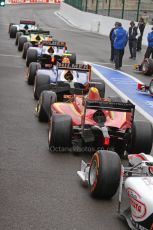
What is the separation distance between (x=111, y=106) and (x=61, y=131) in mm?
982

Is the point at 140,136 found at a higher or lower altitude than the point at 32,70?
higher

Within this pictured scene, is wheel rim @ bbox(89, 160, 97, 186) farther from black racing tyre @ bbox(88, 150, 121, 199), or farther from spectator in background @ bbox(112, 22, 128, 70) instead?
spectator in background @ bbox(112, 22, 128, 70)

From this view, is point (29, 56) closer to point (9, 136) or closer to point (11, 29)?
point (9, 136)

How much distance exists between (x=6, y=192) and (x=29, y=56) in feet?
42.9

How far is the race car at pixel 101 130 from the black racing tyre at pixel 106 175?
1.74 metres

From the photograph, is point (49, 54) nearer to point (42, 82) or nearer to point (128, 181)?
point (42, 82)

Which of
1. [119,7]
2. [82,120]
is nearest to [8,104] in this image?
[82,120]

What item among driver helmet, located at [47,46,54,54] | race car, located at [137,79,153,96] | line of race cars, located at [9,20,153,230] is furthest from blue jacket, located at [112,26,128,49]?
line of race cars, located at [9,20,153,230]

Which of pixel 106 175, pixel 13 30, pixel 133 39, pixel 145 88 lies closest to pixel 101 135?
pixel 106 175

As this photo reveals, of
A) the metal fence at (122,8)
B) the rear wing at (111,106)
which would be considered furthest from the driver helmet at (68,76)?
the metal fence at (122,8)

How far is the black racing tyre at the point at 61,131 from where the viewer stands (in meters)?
10.1

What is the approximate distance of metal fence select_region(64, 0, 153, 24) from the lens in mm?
43750

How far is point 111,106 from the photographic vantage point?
10.2m

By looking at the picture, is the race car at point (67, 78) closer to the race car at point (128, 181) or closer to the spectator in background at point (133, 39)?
the race car at point (128, 181)
